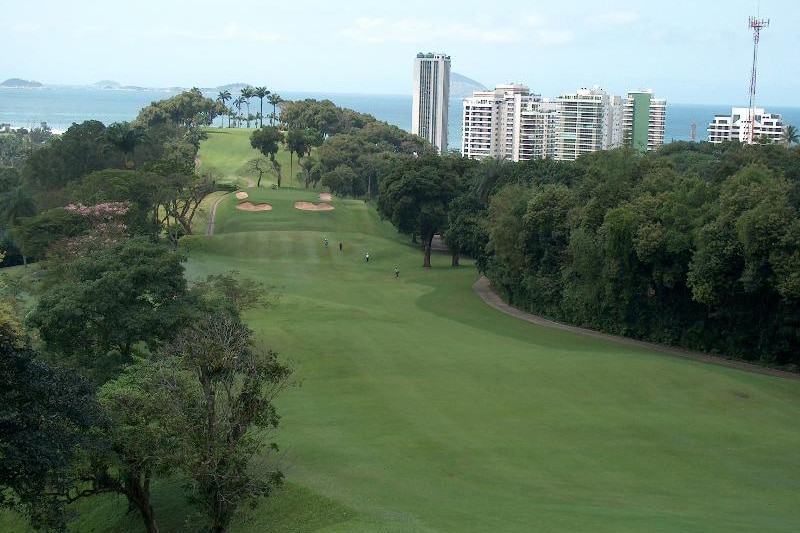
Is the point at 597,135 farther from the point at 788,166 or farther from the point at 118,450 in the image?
the point at 118,450

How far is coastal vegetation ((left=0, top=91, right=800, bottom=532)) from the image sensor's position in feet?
63.6

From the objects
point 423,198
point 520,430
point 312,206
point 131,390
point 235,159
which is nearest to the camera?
point 131,390

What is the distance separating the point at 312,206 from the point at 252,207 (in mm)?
5624

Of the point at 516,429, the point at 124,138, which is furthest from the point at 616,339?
the point at 124,138

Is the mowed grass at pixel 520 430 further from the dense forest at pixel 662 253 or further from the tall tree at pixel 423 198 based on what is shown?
the tall tree at pixel 423 198

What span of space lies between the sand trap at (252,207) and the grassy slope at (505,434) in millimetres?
35108

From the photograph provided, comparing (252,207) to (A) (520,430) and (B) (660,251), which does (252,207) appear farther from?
(A) (520,430)

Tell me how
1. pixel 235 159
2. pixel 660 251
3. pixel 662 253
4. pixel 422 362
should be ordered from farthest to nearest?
1. pixel 235 159
2. pixel 662 253
3. pixel 660 251
4. pixel 422 362

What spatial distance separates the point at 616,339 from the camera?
154 ft

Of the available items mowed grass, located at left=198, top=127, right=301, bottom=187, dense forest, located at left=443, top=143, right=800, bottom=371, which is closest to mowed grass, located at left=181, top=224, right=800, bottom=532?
dense forest, located at left=443, top=143, right=800, bottom=371

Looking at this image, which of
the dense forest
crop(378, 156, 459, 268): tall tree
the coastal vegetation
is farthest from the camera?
crop(378, 156, 459, 268): tall tree

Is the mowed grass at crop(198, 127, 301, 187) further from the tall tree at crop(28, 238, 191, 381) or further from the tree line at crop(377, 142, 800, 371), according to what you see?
the tall tree at crop(28, 238, 191, 381)

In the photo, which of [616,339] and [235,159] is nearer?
[616,339]

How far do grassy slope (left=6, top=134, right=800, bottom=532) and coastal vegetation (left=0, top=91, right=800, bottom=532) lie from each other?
0.12 metres
